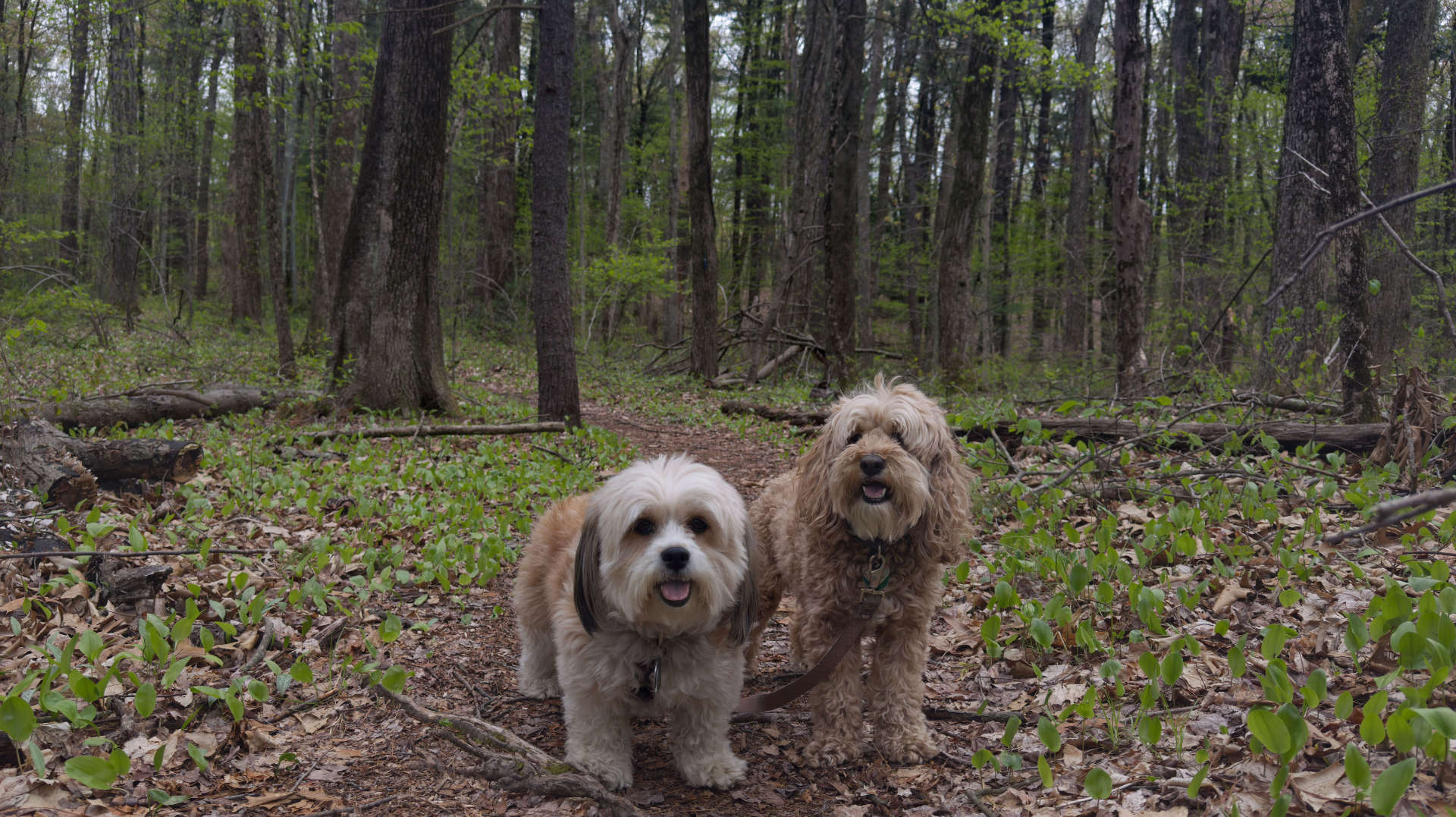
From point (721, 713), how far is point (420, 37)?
9.92 m

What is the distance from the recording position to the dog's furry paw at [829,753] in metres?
3.74

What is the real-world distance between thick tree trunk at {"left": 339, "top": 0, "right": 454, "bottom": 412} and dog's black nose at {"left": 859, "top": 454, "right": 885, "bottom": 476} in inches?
333

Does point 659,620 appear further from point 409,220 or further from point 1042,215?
point 1042,215

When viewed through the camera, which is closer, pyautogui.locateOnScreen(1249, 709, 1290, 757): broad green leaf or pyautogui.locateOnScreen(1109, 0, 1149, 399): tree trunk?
pyautogui.locateOnScreen(1249, 709, 1290, 757): broad green leaf

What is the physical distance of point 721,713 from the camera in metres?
3.58

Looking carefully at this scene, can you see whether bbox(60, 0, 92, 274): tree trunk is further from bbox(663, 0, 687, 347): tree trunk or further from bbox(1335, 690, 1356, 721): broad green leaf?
bbox(1335, 690, 1356, 721): broad green leaf

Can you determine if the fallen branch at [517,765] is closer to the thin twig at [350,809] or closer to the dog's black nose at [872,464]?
the thin twig at [350,809]

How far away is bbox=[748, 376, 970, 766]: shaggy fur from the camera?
369 cm

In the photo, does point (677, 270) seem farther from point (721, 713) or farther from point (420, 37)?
point (721, 713)

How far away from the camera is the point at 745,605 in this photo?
11.7 ft

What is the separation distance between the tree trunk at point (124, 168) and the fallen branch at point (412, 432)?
1513cm

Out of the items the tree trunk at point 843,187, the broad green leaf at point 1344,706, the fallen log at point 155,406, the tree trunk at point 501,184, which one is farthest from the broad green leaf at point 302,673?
the tree trunk at point 501,184

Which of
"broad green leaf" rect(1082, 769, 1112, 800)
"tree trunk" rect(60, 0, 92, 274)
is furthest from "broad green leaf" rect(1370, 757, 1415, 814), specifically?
"tree trunk" rect(60, 0, 92, 274)

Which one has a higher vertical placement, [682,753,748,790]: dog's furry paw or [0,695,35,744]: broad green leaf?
[0,695,35,744]: broad green leaf
